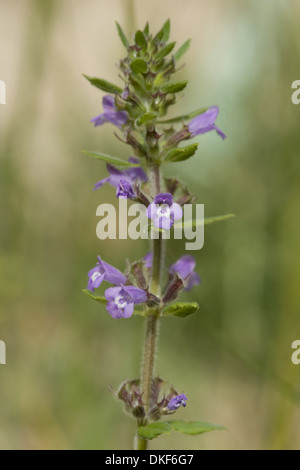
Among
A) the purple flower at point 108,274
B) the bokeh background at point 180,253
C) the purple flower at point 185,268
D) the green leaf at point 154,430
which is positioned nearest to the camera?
the green leaf at point 154,430

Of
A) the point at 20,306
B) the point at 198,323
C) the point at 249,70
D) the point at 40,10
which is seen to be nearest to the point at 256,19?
the point at 249,70

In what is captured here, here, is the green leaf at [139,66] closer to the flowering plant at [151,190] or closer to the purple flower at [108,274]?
the flowering plant at [151,190]

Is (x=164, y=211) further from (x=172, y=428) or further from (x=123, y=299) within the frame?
(x=172, y=428)

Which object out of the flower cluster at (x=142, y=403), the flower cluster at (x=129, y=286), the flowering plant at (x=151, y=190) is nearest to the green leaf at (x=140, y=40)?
the flowering plant at (x=151, y=190)

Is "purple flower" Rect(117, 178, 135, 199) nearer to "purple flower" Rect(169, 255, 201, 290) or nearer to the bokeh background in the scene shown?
"purple flower" Rect(169, 255, 201, 290)

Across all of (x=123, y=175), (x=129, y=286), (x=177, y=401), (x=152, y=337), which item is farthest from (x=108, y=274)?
(x=177, y=401)

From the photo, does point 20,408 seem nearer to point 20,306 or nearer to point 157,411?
point 20,306

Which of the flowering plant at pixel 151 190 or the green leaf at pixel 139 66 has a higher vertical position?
the green leaf at pixel 139 66
